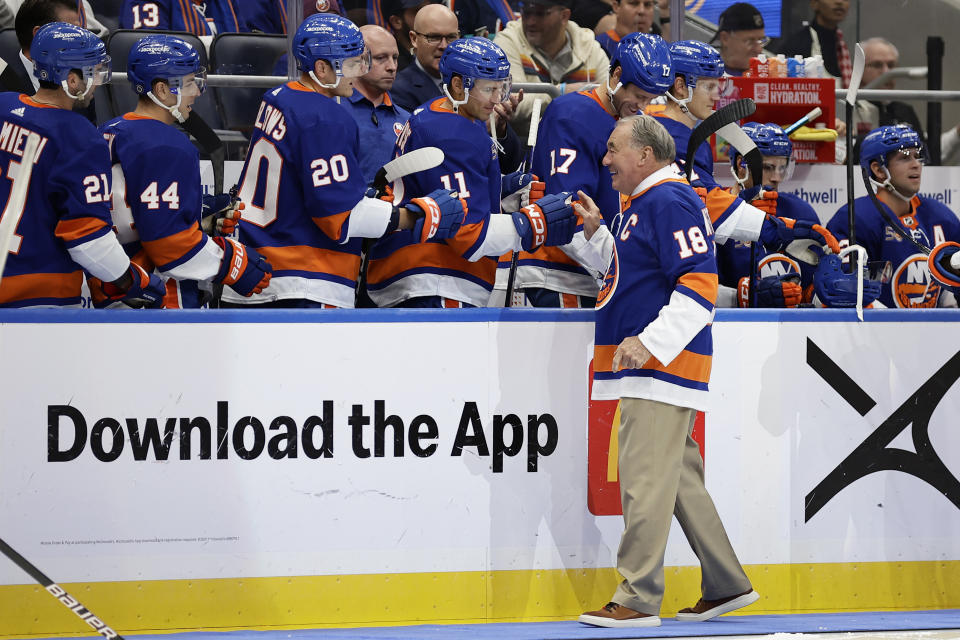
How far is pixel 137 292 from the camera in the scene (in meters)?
3.95

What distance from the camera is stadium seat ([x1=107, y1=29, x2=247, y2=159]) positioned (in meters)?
5.27

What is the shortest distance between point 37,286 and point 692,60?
256 centimetres

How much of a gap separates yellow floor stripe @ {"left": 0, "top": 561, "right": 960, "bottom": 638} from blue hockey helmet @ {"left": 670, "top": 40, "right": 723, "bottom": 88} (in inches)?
74.4

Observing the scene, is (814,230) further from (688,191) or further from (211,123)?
(211,123)

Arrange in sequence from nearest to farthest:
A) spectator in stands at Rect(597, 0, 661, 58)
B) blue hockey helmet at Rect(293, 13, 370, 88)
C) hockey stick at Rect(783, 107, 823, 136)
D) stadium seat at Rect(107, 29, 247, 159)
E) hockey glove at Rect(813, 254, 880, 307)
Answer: blue hockey helmet at Rect(293, 13, 370, 88) < hockey glove at Rect(813, 254, 880, 307) < stadium seat at Rect(107, 29, 247, 159) < hockey stick at Rect(783, 107, 823, 136) < spectator in stands at Rect(597, 0, 661, 58)

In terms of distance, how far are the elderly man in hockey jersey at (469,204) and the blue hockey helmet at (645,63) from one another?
463mm

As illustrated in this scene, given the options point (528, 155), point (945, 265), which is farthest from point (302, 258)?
point (945, 265)

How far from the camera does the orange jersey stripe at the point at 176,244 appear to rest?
3.94m

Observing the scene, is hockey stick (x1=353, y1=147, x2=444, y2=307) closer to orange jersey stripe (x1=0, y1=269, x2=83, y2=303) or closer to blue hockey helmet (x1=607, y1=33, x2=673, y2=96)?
blue hockey helmet (x1=607, y1=33, x2=673, y2=96)

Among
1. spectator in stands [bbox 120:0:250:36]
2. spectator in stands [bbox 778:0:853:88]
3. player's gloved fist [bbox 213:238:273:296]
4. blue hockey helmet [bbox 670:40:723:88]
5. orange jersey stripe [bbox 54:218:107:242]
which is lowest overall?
player's gloved fist [bbox 213:238:273:296]

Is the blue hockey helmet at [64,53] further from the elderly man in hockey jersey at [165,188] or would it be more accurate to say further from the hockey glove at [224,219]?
the hockey glove at [224,219]

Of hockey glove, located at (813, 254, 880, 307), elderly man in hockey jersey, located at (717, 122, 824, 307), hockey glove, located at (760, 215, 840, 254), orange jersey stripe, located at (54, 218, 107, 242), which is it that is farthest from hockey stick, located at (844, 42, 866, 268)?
orange jersey stripe, located at (54, 218, 107, 242)

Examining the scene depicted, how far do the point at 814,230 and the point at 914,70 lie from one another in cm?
283

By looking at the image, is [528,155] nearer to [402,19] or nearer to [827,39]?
[402,19]
